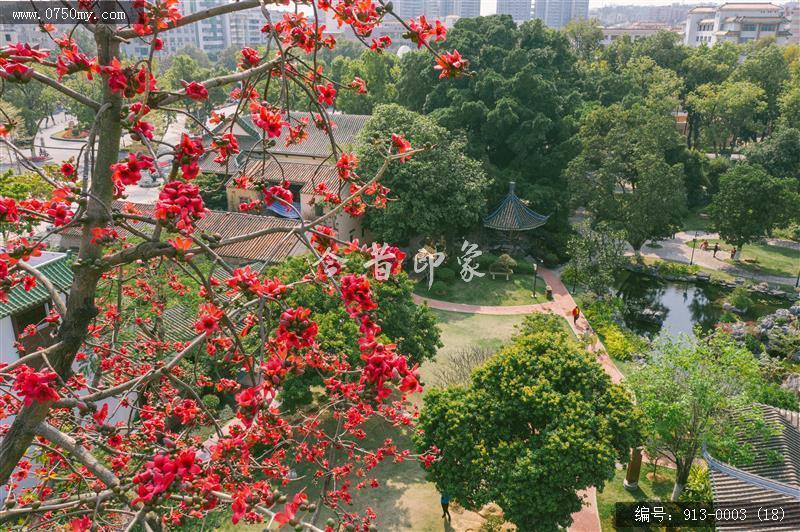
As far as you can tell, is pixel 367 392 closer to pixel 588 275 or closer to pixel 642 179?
pixel 588 275

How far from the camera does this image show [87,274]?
4199 millimetres

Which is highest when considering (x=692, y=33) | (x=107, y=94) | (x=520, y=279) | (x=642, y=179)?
(x=692, y=33)

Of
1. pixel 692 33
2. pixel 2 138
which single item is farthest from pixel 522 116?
pixel 692 33

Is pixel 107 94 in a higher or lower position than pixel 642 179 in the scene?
higher

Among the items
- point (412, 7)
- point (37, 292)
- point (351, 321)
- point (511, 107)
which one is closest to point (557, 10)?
point (412, 7)

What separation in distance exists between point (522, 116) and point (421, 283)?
887cm

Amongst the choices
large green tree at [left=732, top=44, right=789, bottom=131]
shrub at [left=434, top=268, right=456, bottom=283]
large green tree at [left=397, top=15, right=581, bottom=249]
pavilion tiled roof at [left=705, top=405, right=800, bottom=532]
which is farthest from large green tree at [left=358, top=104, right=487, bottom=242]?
large green tree at [left=732, top=44, right=789, bottom=131]

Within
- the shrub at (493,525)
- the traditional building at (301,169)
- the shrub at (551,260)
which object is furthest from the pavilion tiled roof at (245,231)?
the shrub at (493,525)

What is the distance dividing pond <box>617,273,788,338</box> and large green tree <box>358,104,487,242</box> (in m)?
6.77

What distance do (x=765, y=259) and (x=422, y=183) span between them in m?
16.2

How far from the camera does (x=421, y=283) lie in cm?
2322

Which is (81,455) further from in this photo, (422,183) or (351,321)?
(422,183)

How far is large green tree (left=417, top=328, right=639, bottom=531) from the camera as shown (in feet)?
31.9

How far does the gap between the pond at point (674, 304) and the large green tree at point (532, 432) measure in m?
11.6
